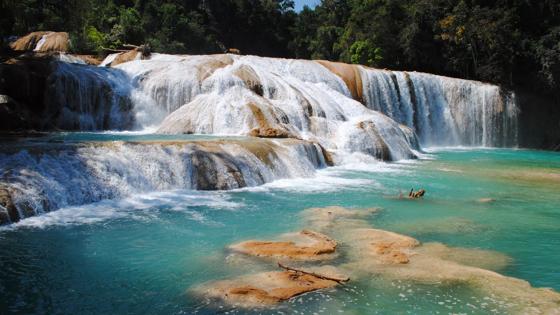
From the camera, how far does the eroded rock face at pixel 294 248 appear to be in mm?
7422

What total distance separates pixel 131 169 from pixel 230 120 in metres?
7.37

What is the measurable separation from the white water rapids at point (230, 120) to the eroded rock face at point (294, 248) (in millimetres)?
4110

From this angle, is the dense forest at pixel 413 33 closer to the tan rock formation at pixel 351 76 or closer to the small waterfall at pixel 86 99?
the small waterfall at pixel 86 99

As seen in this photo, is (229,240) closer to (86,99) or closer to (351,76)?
(86,99)

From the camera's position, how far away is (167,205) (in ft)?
35.2

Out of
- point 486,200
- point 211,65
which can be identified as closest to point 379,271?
point 486,200

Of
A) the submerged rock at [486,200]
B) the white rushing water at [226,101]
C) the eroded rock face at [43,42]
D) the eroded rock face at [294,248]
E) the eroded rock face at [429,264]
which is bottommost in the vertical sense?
the eroded rock face at [429,264]

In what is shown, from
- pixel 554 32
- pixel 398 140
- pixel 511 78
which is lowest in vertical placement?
pixel 398 140

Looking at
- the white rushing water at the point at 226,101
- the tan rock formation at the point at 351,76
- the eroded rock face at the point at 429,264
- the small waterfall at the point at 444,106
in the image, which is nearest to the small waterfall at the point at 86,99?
the white rushing water at the point at 226,101

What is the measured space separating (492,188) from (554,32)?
22133mm

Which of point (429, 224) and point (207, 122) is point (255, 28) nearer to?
point (207, 122)

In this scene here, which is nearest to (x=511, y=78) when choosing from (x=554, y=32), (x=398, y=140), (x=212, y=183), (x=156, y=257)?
(x=554, y=32)

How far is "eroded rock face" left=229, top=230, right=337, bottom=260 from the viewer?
7.42 metres

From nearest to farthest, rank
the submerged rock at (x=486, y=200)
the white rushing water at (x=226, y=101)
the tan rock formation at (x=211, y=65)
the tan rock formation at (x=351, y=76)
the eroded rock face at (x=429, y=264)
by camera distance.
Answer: the eroded rock face at (x=429, y=264) → the submerged rock at (x=486, y=200) → the white rushing water at (x=226, y=101) → the tan rock formation at (x=211, y=65) → the tan rock formation at (x=351, y=76)
